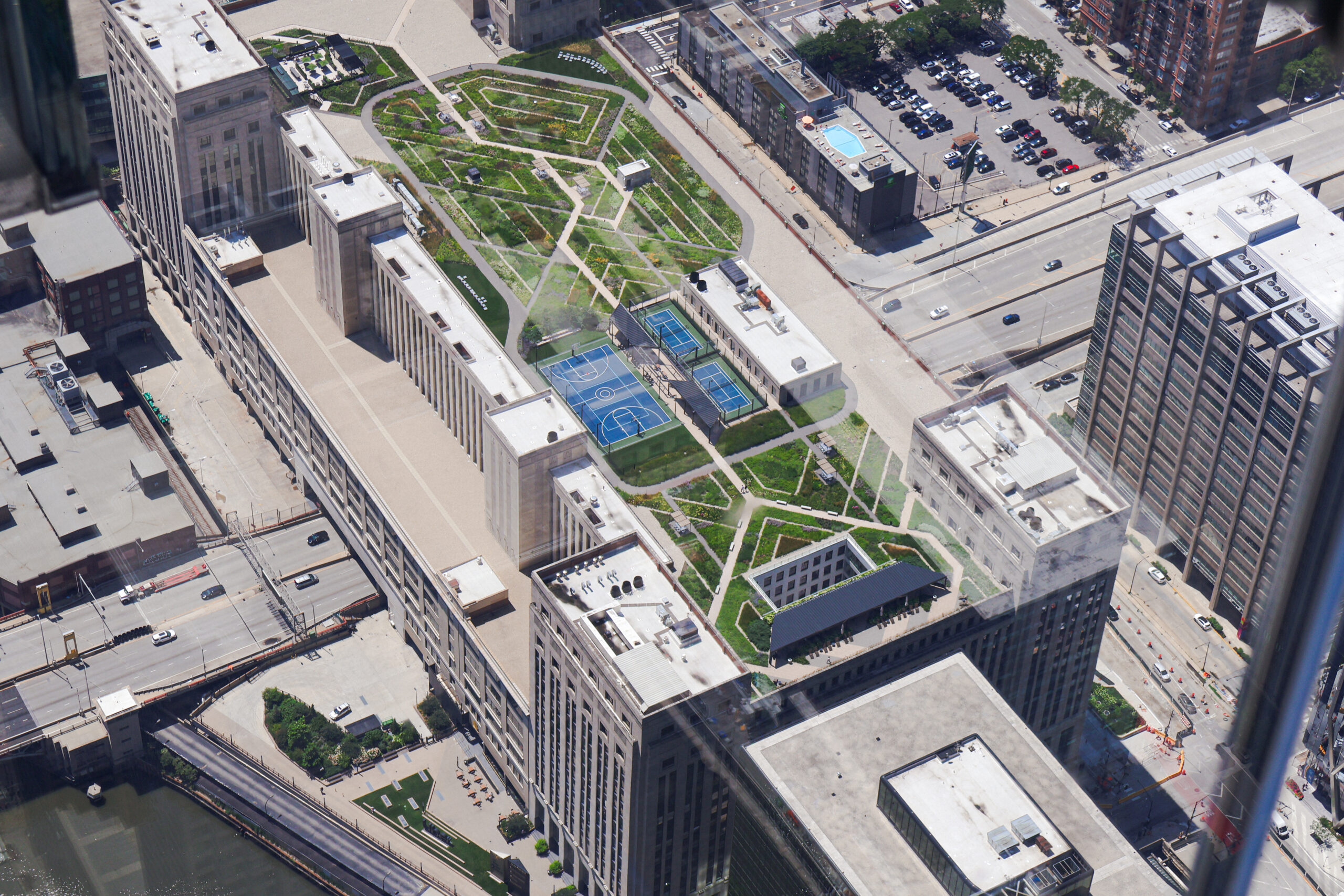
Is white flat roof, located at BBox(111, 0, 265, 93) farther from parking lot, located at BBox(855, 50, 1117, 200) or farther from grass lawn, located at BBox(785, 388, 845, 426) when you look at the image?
parking lot, located at BBox(855, 50, 1117, 200)

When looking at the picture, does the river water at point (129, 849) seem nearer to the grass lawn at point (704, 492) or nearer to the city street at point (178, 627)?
the city street at point (178, 627)

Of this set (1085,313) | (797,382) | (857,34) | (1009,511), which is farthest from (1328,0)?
(857,34)

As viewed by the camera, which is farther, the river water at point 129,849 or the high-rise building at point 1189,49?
the high-rise building at point 1189,49

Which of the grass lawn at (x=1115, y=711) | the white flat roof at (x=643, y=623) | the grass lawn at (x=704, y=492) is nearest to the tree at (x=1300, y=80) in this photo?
the grass lawn at (x=1115, y=711)

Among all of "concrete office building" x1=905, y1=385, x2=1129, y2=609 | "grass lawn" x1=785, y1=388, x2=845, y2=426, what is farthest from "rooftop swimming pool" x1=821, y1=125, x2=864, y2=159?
"concrete office building" x1=905, y1=385, x2=1129, y2=609

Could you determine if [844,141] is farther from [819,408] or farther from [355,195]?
[355,195]

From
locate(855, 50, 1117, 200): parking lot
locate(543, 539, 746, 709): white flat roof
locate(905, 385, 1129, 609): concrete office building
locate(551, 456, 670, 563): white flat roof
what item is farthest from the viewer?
locate(855, 50, 1117, 200): parking lot
